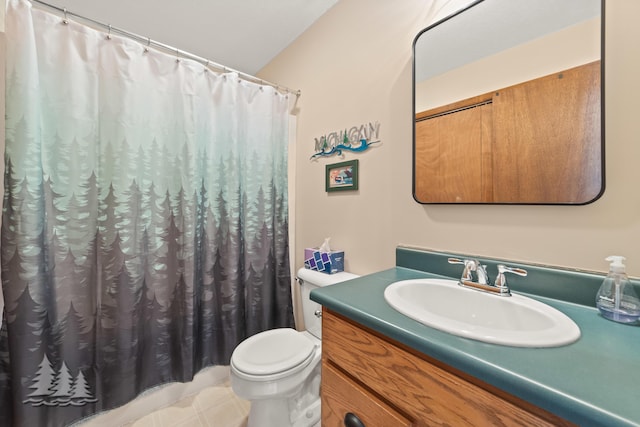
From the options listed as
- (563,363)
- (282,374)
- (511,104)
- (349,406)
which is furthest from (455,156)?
(282,374)

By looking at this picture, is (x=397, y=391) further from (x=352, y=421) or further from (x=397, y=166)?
(x=397, y=166)

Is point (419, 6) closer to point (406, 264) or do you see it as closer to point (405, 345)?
point (406, 264)

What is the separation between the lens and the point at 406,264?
3.83 ft

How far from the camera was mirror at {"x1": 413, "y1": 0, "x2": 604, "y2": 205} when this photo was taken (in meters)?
0.77

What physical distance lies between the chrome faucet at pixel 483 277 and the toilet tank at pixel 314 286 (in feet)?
2.00

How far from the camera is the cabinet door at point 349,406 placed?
25.3 inches

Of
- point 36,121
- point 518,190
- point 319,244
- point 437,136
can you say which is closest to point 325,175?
point 319,244

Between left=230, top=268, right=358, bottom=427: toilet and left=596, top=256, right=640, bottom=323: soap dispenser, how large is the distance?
0.95 metres

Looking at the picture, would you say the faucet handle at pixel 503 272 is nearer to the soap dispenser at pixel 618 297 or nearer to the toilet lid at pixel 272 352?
the soap dispenser at pixel 618 297

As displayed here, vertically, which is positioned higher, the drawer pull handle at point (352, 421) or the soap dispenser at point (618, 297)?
the soap dispenser at point (618, 297)

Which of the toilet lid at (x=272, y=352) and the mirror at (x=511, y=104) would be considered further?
the toilet lid at (x=272, y=352)

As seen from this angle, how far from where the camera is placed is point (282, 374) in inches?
42.1

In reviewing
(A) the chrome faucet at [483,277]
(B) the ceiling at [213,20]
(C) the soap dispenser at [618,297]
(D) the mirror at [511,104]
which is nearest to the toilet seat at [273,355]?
(A) the chrome faucet at [483,277]

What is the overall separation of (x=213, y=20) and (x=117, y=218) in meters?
1.38
